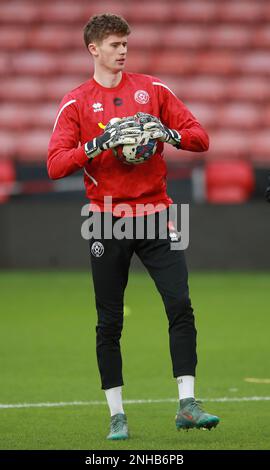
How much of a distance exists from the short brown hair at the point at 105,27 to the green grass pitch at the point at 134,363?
2197 millimetres

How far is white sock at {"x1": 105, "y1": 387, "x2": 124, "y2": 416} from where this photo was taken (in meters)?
6.89

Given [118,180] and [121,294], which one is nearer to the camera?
[118,180]

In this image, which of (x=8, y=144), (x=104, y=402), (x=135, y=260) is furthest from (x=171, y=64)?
(x=104, y=402)

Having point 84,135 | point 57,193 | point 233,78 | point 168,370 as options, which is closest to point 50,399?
point 168,370

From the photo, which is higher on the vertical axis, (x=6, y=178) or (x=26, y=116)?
(x=26, y=116)

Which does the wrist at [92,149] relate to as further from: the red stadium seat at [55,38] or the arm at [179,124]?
the red stadium seat at [55,38]

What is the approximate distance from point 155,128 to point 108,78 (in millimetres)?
476

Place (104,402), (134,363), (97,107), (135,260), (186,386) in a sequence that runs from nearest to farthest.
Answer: (186,386)
(97,107)
(104,402)
(134,363)
(135,260)

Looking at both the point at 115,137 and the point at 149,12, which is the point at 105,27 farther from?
the point at 149,12

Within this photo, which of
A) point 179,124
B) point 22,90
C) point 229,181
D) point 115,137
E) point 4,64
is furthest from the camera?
point 4,64

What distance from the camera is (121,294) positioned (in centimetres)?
691

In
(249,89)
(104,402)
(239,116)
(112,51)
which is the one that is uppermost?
(249,89)

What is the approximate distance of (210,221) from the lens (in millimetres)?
16969
